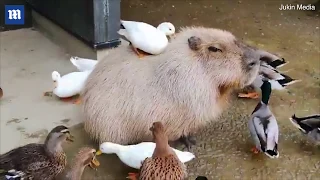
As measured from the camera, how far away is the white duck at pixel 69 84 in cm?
364

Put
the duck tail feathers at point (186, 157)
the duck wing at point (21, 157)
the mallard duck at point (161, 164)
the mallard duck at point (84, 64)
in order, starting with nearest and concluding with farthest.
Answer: the mallard duck at point (161, 164), the duck wing at point (21, 157), the duck tail feathers at point (186, 157), the mallard duck at point (84, 64)

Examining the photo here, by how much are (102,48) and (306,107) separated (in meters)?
1.54

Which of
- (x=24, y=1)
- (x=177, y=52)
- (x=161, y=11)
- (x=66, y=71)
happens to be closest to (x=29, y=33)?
(x=24, y=1)

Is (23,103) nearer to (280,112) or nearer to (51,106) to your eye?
(51,106)

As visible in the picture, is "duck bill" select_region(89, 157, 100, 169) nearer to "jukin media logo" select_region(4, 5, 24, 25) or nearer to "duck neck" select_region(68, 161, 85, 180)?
"duck neck" select_region(68, 161, 85, 180)

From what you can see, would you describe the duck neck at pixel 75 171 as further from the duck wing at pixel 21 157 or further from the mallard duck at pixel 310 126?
the mallard duck at pixel 310 126

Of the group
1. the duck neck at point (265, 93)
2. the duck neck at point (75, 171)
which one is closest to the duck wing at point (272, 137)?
the duck neck at point (265, 93)

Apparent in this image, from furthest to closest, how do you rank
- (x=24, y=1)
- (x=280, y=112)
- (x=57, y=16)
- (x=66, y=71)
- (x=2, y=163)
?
(x=24, y=1) < (x=57, y=16) < (x=66, y=71) < (x=280, y=112) < (x=2, y=163)

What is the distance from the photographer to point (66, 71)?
4223 mm

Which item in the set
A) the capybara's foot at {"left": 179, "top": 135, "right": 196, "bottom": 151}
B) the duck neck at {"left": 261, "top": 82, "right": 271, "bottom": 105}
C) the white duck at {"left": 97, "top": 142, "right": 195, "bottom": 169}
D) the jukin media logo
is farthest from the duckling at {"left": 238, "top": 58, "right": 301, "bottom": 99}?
the jukin media logo

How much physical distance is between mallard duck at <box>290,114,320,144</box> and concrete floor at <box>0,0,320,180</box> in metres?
0.08

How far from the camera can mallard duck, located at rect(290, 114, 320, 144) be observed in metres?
3.26

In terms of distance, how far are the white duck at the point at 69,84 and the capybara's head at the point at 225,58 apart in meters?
0.86

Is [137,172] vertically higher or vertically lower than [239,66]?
lower
